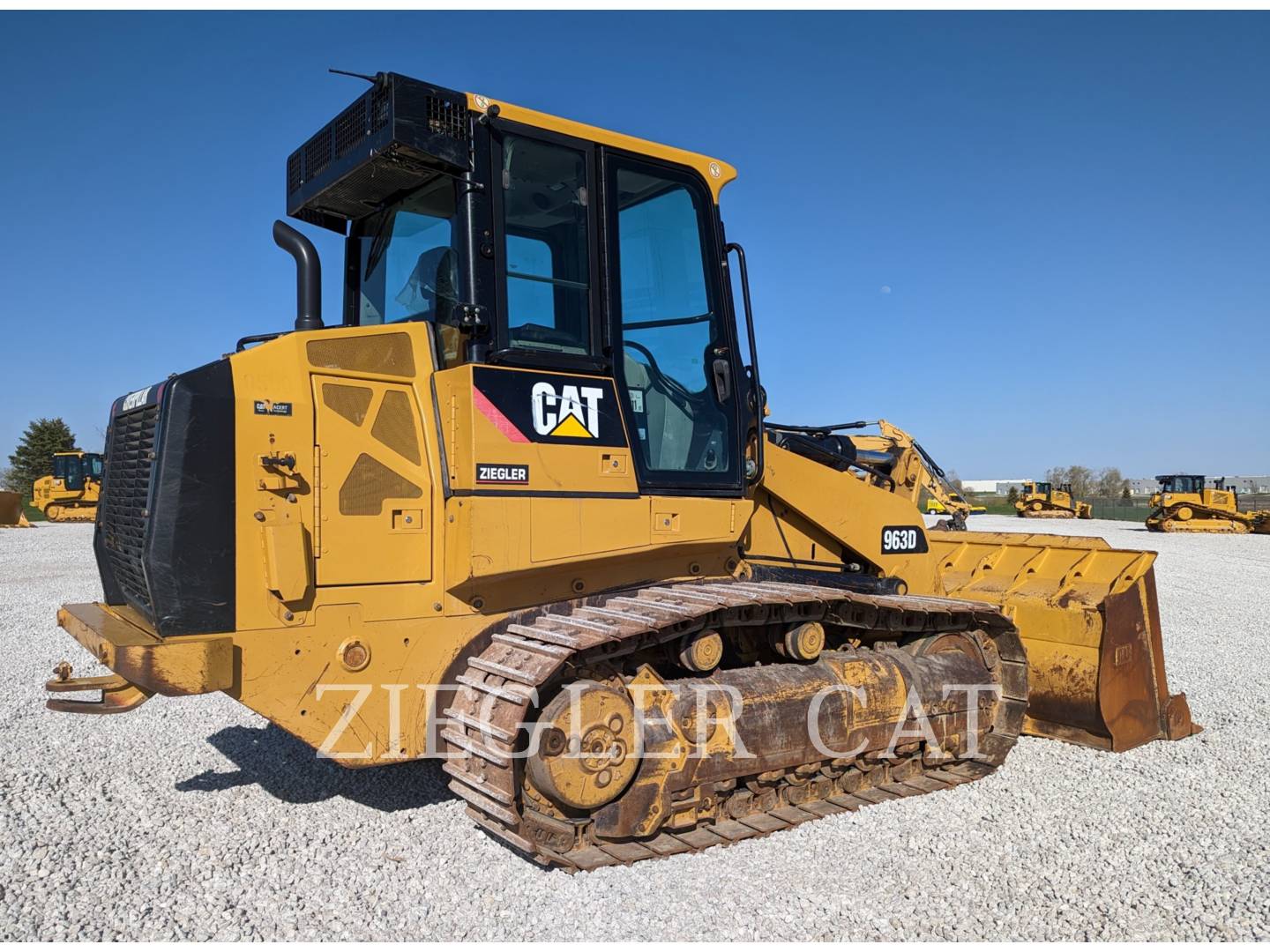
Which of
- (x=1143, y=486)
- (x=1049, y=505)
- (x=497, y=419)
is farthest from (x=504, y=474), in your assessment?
(x=1143, y=486)

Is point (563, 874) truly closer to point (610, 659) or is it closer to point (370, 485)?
point (610, 659)

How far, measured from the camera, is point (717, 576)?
523cm

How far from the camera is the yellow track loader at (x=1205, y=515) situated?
3678 centimetres

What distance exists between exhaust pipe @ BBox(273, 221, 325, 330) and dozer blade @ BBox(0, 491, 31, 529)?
33762 millimetres

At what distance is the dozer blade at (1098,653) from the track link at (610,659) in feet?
2.84

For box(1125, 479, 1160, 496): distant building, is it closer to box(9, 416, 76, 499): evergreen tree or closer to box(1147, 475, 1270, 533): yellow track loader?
box(1147, 475, 1270, 533): yellow track loader

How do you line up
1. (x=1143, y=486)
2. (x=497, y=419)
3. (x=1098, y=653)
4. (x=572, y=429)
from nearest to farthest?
(x=497, y=419) → (x=572, y=429) → (x=1098, y=653) → (x=1143, y=486)

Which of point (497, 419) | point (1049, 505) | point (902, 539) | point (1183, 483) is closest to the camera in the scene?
point (497, 419)

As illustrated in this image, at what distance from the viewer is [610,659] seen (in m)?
4.46

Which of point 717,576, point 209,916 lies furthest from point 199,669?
point 717,576

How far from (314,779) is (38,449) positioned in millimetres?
62228

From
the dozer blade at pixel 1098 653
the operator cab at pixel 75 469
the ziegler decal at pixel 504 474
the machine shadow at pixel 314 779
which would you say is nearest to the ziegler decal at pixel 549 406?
the ziegler decal at pixel 504 474

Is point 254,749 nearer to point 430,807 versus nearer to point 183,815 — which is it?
point 183,815

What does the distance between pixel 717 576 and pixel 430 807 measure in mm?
1966
